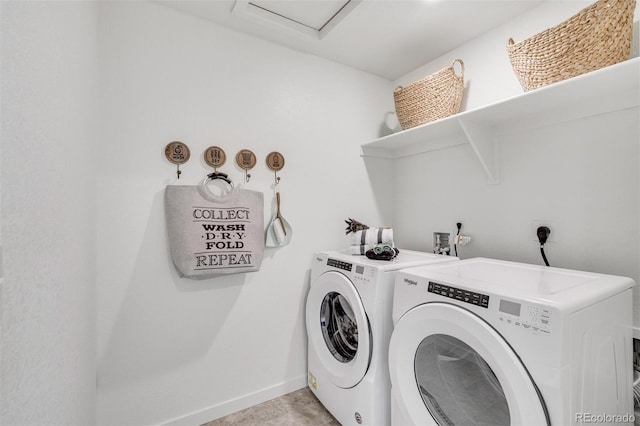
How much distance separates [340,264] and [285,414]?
98 cm

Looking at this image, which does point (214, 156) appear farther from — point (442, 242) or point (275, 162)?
point (442, 242)

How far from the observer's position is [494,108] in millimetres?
1469

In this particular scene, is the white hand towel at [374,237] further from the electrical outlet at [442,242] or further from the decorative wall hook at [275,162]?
the decorative wall hook at [275,162]

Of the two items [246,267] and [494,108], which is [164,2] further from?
[494,108]

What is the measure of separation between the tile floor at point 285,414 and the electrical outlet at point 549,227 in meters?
1.54

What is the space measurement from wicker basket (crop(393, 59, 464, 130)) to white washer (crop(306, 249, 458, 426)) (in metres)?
0.91

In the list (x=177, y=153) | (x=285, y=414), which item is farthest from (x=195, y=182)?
(x=285, y=414)

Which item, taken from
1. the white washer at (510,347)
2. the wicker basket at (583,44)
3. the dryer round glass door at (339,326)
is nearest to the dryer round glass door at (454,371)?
the white washer at (510,347)

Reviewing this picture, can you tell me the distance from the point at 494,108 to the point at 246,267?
62.0 inches

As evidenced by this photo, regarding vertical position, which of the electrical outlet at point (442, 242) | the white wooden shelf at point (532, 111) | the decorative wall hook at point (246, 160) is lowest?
the electrical outlet at point (442, 242)

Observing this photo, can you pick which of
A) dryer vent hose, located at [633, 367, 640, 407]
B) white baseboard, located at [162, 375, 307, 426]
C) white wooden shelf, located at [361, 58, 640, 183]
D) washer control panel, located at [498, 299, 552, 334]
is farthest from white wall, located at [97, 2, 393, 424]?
dryer vent hose, located at [633, 367, 640, 407]

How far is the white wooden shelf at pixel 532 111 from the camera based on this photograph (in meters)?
1.19

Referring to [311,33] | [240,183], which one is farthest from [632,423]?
[311,33]

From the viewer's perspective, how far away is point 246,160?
1.78 m
